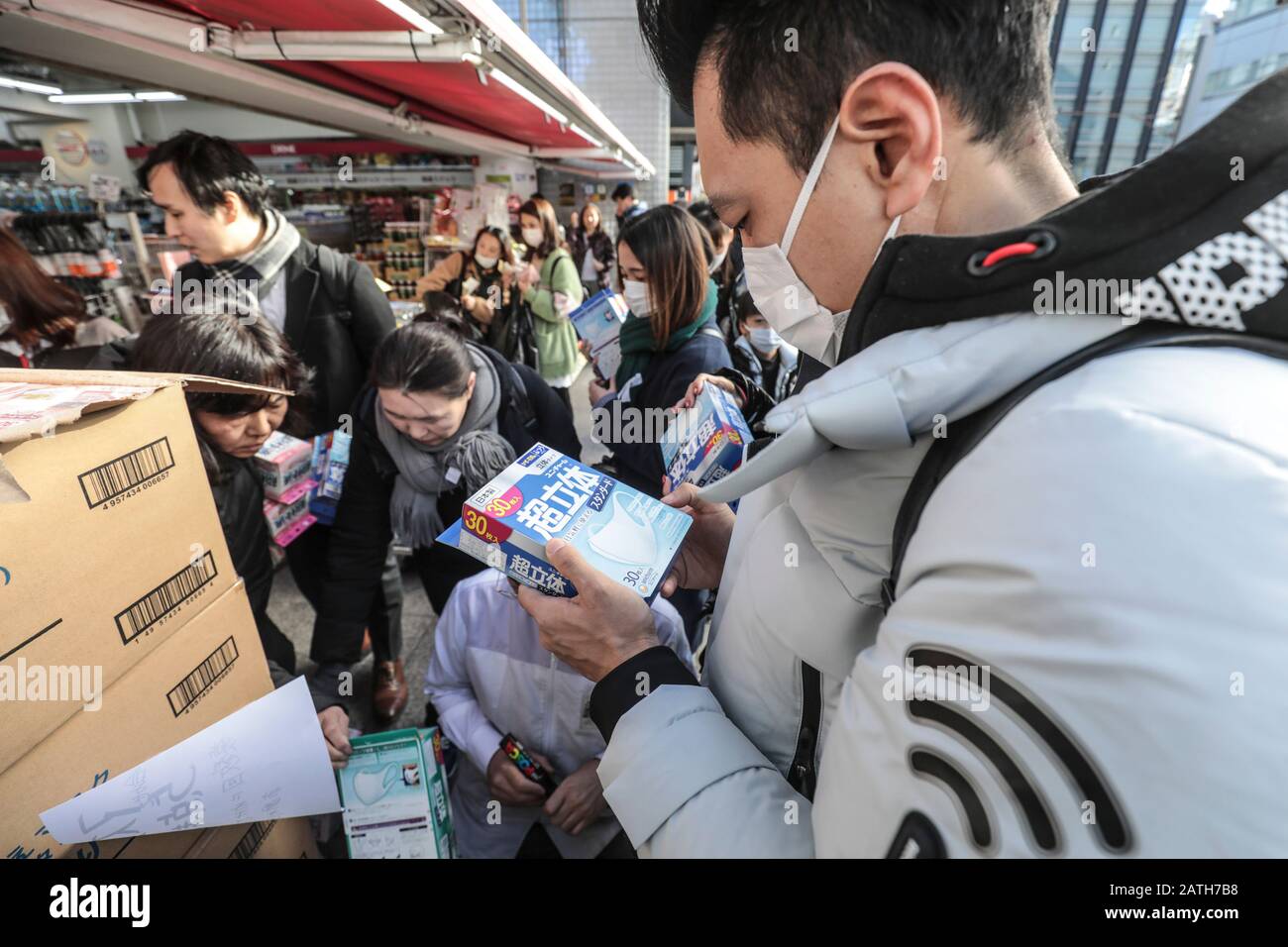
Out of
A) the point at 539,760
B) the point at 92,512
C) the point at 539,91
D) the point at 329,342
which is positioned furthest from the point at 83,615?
the point at 539,91

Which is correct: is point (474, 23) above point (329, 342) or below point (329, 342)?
above

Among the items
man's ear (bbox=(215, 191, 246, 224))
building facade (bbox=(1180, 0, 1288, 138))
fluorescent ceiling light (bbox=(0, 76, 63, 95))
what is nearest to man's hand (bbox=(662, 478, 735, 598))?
man's ear (bbox=(215, 191, 246, 224))

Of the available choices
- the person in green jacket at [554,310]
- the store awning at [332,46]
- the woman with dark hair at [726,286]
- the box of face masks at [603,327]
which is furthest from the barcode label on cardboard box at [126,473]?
the person in green jacket at [554,310]

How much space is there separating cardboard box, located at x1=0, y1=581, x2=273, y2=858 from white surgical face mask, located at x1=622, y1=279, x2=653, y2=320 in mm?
2011

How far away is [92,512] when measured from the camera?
2.51 feet

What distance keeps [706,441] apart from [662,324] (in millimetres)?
1150

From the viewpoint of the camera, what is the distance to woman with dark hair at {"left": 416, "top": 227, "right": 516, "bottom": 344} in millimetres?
4341

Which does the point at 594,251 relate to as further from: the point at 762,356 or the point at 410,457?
the point at 410,457

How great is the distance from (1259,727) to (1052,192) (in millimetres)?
555
